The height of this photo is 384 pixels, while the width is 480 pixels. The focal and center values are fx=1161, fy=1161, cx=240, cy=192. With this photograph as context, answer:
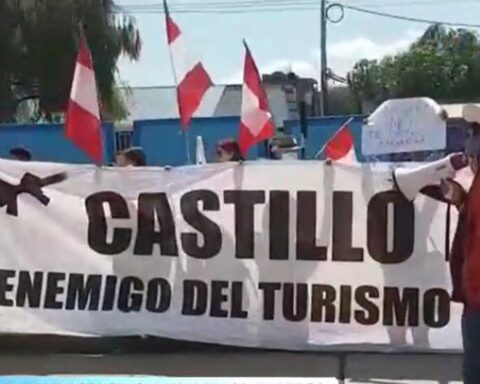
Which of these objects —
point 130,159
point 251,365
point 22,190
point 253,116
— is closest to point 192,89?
point 253,116

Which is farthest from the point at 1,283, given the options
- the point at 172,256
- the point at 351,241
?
the point at 351,241

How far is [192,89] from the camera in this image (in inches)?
414

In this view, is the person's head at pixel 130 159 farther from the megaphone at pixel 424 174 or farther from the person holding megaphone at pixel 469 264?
the person holding megaphone at pixel 469 264

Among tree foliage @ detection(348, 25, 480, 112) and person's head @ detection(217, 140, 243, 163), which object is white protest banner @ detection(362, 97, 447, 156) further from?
tree foliage @ detection(348, 25, 480, 112)

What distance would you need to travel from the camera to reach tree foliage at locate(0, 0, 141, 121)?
3341 cm

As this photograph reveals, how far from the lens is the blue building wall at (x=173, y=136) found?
814 inches

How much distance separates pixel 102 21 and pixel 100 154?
83.6 ft

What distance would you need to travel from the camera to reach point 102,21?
111 ft

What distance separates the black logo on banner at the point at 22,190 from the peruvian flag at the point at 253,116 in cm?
193

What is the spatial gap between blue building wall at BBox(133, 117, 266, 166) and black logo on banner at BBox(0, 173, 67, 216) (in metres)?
11.5

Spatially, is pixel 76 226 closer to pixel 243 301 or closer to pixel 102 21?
pixel 243 301

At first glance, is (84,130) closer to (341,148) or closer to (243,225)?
(243,225)

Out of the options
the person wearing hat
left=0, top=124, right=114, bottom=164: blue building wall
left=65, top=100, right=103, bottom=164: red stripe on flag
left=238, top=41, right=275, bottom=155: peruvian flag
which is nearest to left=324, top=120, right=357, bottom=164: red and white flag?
left=238, top=41, right=275, bottom=155: peruvian flag

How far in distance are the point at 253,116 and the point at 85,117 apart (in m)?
→ 1.68
